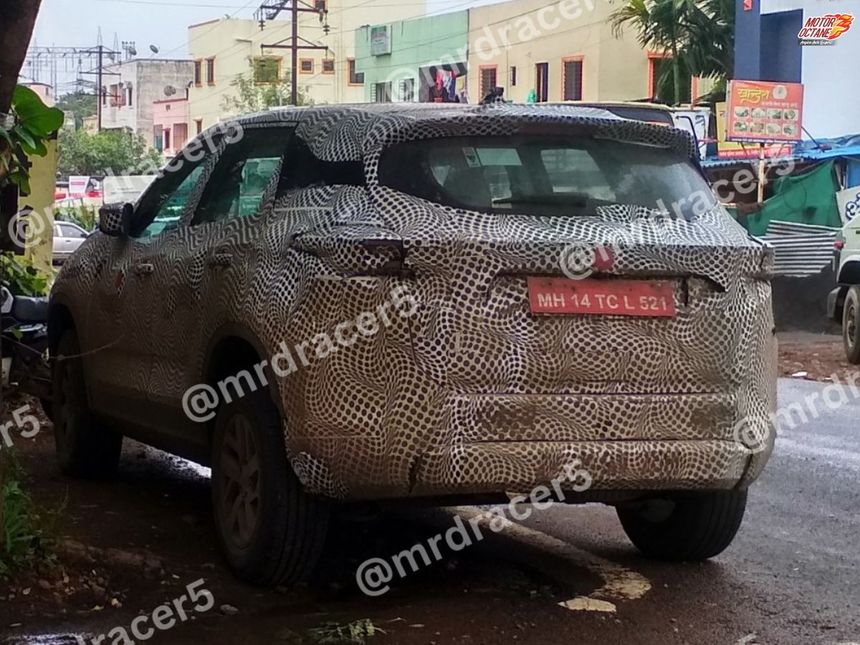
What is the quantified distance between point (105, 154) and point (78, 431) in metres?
66.4

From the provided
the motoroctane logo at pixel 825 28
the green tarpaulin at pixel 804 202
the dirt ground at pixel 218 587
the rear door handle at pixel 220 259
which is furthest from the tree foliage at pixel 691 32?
the rear door handle at pixel 220 259

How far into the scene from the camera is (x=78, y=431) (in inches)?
288

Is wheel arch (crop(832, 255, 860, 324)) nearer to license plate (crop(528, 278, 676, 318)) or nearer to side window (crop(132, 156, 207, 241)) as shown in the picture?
side window (crop(132, 156, 207, 241))

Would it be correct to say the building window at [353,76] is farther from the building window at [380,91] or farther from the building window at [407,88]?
the building window at [407,88]

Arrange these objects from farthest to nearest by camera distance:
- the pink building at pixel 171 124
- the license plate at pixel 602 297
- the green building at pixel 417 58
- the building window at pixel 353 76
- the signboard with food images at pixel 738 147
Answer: the pink building at pixel 171 124
the building window at pixel 353 76
the green building at pixel 417 58
the signboard with food images at pixel 738 147
the license plate at pixel 602 297

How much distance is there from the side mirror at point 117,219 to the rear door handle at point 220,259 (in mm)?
1270

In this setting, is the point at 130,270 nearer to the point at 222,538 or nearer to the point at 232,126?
the point at 232,126

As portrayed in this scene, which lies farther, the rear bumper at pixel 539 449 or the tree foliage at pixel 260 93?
the tree foliage at pixel 260 93

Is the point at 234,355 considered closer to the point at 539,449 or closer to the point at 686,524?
the point at 539,449

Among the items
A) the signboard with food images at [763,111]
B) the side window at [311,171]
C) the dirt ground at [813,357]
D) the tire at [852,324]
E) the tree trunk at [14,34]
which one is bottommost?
the dirt ground at [813,357]

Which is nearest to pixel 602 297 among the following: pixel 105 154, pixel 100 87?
pixel 105 154

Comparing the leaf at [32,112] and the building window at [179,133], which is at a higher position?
the building window at [179,133]

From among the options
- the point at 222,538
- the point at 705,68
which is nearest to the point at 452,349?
the point at 222,538

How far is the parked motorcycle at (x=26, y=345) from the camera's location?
825 cm
